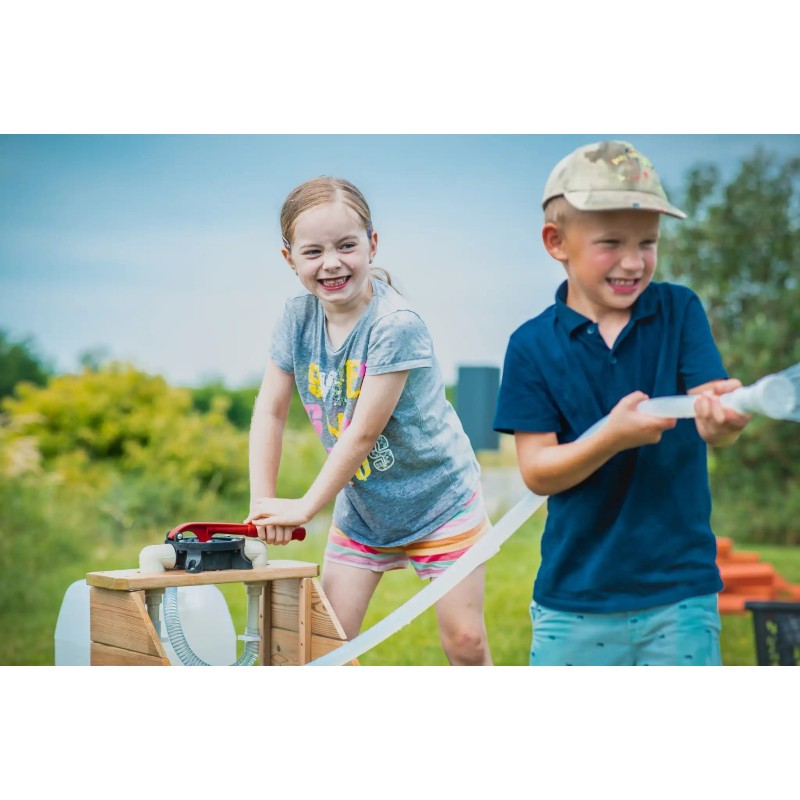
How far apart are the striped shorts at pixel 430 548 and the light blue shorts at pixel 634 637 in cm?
57

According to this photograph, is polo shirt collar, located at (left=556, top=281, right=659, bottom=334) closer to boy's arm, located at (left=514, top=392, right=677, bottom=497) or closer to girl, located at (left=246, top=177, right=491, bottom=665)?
boy's arm, located at (left=514, top=392, right=677, bottom=497)

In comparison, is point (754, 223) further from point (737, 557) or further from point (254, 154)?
point (254, 154)

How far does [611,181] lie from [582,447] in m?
0.69

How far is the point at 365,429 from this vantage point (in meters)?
3.26

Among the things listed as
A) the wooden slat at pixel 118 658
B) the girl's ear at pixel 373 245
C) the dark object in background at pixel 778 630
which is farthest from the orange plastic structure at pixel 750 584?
the wooden slat at pixel 118 658

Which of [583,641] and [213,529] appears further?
[213,529]

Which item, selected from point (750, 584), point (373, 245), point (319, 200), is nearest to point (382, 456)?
point (373, 245)

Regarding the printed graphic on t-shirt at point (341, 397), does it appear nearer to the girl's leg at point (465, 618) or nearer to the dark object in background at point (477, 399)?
the girl's leg at point (465, 618)

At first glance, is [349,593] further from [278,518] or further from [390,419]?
[390,419]

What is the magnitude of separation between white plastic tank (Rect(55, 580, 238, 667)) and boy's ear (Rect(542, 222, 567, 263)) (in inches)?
63.7

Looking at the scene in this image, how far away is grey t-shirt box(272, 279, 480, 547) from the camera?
3318 millimetres

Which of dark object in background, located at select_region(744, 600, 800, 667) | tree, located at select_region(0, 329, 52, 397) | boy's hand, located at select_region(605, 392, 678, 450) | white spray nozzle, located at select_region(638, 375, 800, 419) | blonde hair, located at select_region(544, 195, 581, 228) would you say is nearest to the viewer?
white spray nozzle, located at select_region(638, 375, 800, 419)

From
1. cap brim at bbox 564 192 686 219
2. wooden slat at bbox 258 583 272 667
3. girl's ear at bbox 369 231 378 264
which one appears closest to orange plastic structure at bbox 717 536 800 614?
wooden slat at bbox 258 583 272 667

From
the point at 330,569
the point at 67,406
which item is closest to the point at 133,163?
the point at 67,406
